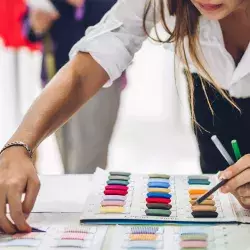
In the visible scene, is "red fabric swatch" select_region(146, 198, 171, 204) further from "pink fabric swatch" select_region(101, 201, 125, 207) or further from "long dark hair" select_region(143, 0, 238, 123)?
"long dark hair" select_region(143, 0, 238, 123)

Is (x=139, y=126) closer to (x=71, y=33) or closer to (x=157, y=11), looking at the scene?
(x=71, y=33)

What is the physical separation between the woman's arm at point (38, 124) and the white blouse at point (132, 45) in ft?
0.09

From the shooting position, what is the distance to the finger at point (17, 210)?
A: 967 millimetres

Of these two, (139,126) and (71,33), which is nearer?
(71,33)

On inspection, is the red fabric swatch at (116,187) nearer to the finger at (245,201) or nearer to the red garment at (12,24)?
the finger at (245,201)

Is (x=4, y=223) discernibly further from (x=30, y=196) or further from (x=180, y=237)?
(x=180, y=237)

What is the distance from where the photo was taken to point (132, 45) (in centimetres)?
128

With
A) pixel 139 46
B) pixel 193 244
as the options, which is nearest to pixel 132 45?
pixel 139 46

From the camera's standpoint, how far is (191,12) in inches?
47.8

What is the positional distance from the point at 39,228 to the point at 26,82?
252 cm

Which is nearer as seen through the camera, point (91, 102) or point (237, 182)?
point (237, 182)

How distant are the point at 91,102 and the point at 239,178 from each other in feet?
4.44

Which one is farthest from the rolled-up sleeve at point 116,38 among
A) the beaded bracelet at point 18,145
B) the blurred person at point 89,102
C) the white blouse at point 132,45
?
the blurred person at point 89,102

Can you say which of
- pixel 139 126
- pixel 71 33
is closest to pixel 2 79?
pixel 139 126
